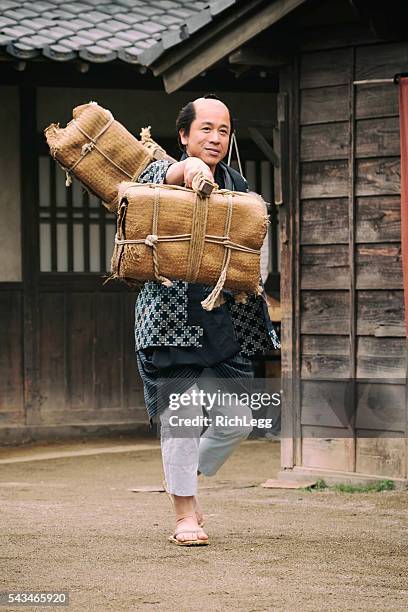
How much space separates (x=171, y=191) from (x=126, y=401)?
664 centimetres

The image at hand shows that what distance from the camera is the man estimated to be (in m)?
5.85

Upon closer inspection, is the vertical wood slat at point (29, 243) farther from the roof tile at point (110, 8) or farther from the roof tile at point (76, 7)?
the roof tile at point (110, 8)

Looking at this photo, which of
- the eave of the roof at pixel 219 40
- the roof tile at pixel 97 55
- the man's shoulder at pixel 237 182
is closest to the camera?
the man's shoulder at pixel 237 182

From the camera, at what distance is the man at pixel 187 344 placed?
5852mm

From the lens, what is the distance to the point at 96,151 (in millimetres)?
5727

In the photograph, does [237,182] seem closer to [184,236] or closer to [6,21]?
[184,236]

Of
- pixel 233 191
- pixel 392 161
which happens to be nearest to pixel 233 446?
pixel 233 191

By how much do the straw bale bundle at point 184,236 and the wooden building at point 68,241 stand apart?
5.54 m

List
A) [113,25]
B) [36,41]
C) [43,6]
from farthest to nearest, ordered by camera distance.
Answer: [43,6], [113,25], [36,41]

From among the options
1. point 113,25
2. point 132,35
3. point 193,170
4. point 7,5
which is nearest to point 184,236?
point 193,170

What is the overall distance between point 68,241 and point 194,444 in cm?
617

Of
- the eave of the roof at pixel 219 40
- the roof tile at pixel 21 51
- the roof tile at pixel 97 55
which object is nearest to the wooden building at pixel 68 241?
the roof tile at pixel 97 55

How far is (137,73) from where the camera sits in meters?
11.4

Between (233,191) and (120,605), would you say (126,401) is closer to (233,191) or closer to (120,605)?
(233,191)
